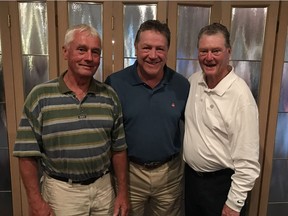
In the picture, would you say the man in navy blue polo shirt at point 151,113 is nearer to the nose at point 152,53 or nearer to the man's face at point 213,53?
the nose at point 152,53

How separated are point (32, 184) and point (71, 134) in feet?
1.01

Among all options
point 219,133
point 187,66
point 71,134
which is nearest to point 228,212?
point 219,133

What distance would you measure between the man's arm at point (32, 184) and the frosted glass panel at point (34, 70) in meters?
0.70

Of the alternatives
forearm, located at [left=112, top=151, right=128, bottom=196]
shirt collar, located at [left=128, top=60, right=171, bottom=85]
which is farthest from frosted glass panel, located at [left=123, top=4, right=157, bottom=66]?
forearm, located at [left=112, top=151, right=128, bottom=196]

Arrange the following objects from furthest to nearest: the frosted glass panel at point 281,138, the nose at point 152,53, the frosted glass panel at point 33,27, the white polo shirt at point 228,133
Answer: the frosted glass panel at point 281,138, the frosted glass panel at point 33,27, the nose at point 152,53, the white polo shirt at point 228,133

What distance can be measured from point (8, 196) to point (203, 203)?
1.42 metres

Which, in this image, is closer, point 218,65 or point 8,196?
point 218,65

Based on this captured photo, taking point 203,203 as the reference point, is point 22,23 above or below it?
above

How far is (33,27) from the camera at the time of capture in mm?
1753

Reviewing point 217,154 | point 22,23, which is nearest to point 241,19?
point 217,154

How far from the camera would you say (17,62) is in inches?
70.1

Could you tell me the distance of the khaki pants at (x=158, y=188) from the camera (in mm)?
1630

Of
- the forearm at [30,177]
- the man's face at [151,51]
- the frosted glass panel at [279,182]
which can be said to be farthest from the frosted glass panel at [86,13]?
the frosted glass panel at [279,182]

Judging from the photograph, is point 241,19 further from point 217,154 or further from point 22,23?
point 22,23
